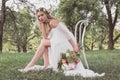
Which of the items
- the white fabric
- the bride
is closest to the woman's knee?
the bride

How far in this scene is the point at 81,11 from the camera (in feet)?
122

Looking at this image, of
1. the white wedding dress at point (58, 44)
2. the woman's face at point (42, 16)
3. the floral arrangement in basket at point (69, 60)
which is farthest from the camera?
the woman's face at point (42, 16)

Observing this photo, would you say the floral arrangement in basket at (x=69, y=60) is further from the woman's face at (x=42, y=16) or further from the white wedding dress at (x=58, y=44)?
the woman's face at (x=42, y=16)

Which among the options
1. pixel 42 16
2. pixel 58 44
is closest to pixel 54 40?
pixel 58 44

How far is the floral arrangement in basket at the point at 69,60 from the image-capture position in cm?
852

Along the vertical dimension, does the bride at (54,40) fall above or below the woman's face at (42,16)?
below

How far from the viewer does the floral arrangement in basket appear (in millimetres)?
8516

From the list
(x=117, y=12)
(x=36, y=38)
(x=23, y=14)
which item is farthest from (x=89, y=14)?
(x=36, y=38)

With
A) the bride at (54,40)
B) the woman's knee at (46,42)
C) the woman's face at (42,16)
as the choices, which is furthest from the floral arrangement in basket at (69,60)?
the woman's face at (42,16)

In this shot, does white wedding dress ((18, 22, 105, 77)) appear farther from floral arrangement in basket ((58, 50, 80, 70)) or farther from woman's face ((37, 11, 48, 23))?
woman's face ((37, 11, 48, 23))

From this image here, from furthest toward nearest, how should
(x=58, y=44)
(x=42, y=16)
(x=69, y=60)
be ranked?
(x=42, y=16), (x=58, y=44), (x=69, y=60)

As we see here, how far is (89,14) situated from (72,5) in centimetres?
195

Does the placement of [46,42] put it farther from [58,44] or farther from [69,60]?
[69,60]

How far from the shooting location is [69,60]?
8.50 metres
